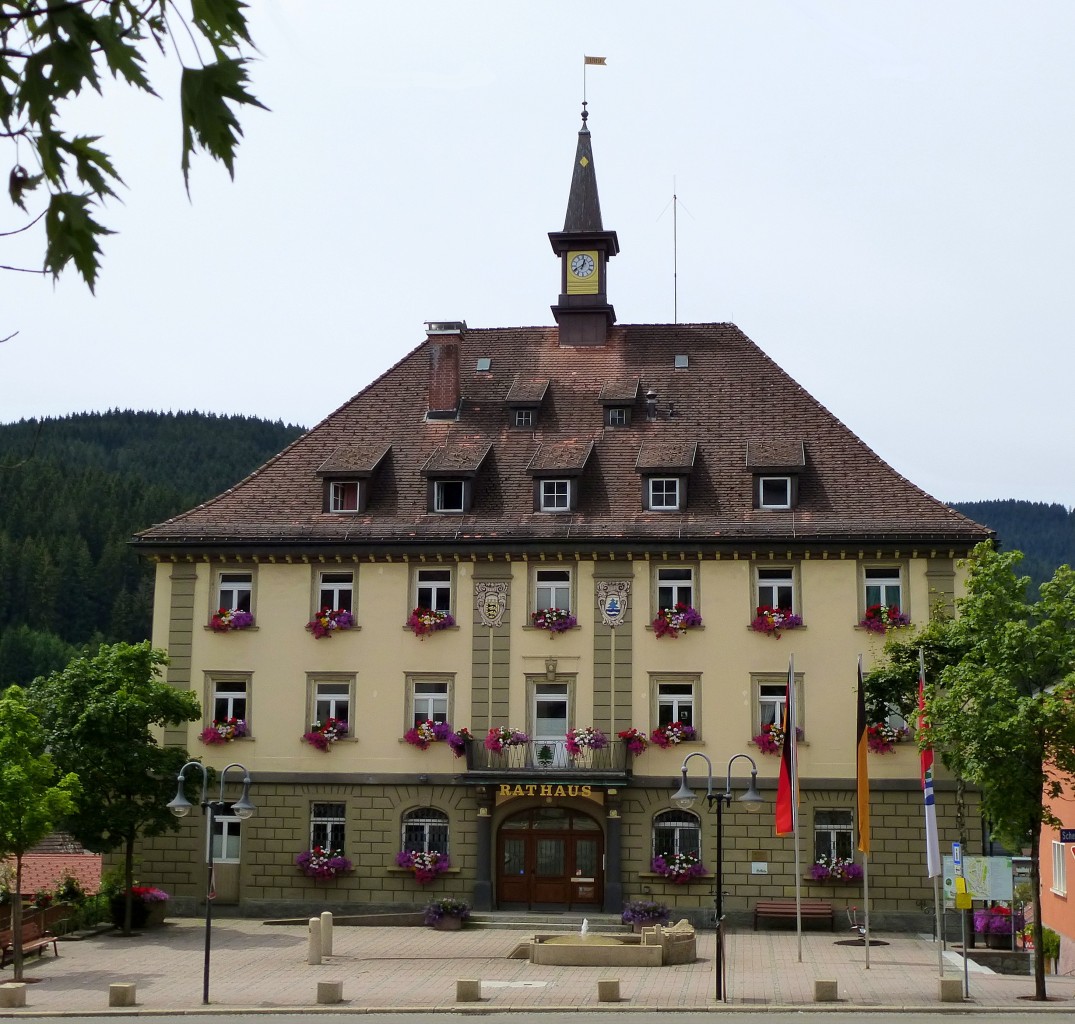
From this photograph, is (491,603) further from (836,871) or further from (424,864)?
(836,871)

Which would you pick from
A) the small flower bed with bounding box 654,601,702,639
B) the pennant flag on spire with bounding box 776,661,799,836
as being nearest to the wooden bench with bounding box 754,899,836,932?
the pennant flag on spire with bounding box 776,661,799,836

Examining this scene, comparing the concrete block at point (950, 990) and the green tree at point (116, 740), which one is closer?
the concrete block at point (950, 990)

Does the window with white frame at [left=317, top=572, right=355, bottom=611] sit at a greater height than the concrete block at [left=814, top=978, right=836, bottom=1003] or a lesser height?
greater

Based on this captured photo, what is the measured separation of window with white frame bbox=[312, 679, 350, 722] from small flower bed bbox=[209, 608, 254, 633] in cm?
226

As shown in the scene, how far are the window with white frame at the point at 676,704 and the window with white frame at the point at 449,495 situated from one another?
21.8ft

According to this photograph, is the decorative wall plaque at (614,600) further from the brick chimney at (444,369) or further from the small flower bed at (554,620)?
the brick chimney at (444,369)

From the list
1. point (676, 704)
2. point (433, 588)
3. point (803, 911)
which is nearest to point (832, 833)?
point (803, 911)

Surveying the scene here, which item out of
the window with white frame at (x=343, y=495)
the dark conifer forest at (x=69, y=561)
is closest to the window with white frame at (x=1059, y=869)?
the window with white frame at (x=343, y=495)

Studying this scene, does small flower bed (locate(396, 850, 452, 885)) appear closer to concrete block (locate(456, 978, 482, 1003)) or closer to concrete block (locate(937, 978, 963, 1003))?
concrete block (locate(456, 978, 482, 1003))

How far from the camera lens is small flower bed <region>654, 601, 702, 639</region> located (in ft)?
128

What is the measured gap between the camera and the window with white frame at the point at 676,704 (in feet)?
128

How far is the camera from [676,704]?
39.2m

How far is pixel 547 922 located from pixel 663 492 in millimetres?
10703

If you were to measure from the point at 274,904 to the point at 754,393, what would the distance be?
17.8 m
